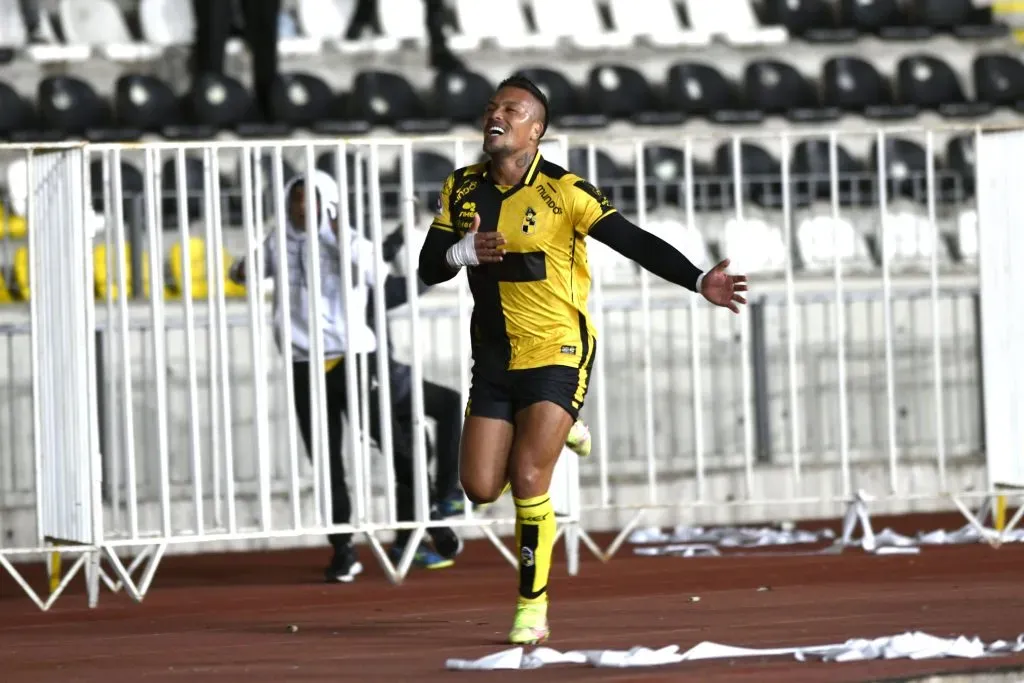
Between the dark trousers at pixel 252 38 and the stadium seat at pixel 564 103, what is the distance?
82.3 inches

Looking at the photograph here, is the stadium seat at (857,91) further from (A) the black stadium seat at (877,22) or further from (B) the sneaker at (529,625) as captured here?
(B) the sneaker at (529,625)

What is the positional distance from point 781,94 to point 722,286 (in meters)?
10.7

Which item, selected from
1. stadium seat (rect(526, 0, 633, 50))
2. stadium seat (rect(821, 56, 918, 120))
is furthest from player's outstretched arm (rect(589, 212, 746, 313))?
stadium seat (rect(526, 0, 633, 50))

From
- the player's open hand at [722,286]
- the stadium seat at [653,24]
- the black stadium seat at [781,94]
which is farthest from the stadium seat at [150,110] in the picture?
the player's open hand at [722,286]

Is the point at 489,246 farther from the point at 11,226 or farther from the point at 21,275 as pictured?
the point at 21,275

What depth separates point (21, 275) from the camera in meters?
12.5

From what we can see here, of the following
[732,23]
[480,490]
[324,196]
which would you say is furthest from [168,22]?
[480,490]

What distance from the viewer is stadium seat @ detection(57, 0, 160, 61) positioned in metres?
16.1

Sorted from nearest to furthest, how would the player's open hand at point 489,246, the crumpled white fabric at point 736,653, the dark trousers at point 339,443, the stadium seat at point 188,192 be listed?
the crumpled white fabric at point 736,653
the player's open hand at point 489,246
the dark trousers at point 339,443
the stadium seat at point 188,192

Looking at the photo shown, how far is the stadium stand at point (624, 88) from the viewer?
47.9ft

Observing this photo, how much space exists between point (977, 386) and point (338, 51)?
6.81 m

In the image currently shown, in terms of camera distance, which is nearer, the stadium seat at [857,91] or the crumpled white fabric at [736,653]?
the crumpled white fabric at [736,653]

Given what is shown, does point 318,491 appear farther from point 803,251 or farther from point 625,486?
point 803,251

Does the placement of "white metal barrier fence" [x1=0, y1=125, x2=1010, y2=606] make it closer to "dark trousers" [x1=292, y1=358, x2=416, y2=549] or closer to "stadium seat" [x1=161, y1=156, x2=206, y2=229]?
"stadium seat" [x1=161, y1=156, x2=206, y2=229]
